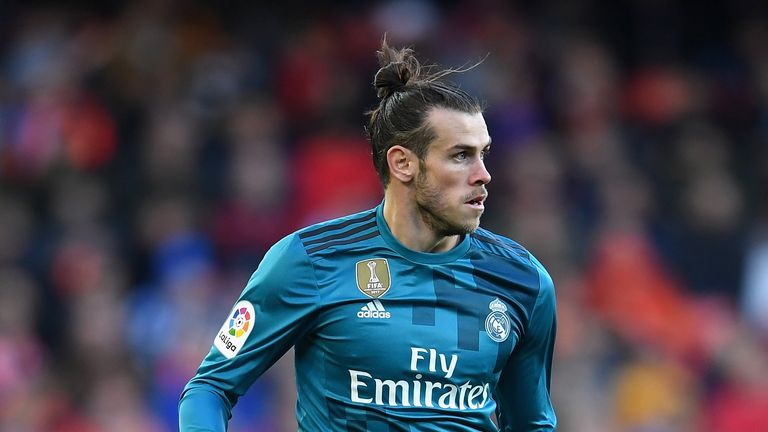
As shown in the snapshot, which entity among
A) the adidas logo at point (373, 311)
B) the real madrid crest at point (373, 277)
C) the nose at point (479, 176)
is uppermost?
the nose at point (479, 176)

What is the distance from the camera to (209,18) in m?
11.5

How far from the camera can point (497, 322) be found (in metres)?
4.33

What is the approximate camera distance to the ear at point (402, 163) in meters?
4.36

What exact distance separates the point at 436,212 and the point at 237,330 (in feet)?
2.42

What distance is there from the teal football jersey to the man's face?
170mm

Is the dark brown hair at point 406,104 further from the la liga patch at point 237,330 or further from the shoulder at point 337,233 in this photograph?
the la liga patch at point 237,330

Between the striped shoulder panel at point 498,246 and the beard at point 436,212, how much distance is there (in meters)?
0.19

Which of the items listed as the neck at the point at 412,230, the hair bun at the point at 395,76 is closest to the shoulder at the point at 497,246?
the neck at the point at 412,230

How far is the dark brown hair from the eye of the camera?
432 centimetres

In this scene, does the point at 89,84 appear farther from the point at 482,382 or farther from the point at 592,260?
the point at 482,382

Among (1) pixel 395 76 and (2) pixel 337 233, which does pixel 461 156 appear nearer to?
(1) pixel 395 76

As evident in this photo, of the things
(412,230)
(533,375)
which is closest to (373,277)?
(412,230)

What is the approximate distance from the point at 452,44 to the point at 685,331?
316 cm

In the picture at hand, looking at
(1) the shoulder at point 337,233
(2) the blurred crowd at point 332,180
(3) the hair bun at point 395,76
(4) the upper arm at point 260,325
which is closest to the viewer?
(4) the upper arm at point 260,325
